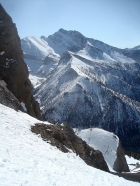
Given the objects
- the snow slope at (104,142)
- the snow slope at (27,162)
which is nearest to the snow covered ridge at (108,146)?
the snow slope at (104,142)

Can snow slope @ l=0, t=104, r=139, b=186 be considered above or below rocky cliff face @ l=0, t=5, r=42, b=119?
below

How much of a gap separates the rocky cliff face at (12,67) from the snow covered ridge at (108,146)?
112ft

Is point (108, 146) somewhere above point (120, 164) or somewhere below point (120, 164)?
above

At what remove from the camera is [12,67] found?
163 feet

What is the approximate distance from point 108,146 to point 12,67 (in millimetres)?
45120

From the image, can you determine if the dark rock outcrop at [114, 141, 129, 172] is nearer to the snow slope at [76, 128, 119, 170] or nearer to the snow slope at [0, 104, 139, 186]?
the snow slope at [76, 128, 119, 170]

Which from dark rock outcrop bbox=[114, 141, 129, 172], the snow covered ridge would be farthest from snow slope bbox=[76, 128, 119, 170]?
dark rock outcrop bbox=[114, 141, 129, 172]

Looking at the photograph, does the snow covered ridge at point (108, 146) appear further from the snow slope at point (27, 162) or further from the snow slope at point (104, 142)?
the snow slope at point (27, 162)

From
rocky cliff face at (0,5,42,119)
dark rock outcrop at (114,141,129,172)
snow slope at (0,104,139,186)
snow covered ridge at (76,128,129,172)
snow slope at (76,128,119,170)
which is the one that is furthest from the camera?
snow slope at (76,128,119,170)

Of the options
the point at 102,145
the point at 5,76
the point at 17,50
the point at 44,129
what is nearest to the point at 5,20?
the point at 17,50

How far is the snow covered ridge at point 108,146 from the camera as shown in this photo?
7025 centimetres

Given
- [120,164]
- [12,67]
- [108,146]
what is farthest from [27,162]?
[108,146]

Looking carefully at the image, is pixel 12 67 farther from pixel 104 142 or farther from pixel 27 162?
pixel 104 142

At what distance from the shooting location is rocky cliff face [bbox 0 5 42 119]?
48766 millimetres
